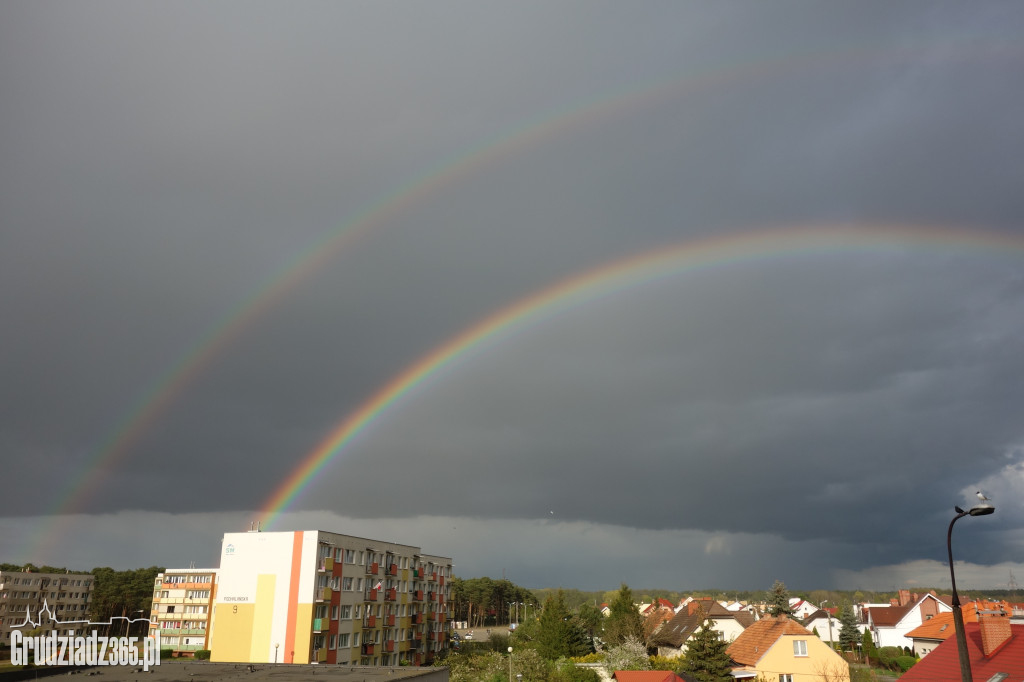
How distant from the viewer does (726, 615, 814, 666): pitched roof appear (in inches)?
2245

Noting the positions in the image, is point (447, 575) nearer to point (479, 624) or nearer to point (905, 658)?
point (905, 658)

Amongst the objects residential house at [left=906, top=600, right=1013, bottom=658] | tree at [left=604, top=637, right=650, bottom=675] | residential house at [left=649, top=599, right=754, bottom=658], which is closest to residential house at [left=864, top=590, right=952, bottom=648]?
residential house at [left=906, top=600, right=1013, bottom=658]

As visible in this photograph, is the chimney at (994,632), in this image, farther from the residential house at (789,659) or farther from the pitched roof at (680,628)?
the pitched roof at (680,628)

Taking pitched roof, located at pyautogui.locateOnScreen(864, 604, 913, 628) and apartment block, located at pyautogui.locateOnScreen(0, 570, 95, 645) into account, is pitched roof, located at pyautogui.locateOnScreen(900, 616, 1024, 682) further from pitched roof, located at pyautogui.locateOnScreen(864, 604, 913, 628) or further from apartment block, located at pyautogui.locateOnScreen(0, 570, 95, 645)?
apartment block, located at pyautogui.locateOnScreen(0, 570, 95, 645)

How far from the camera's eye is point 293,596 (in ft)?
216

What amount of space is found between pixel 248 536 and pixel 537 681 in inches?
1317

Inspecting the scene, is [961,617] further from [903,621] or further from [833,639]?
[833,639]

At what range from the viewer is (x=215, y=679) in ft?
106

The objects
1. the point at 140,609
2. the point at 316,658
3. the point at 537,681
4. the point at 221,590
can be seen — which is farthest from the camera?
the point at 140,609

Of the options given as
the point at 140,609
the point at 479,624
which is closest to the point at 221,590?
the point at 140,609

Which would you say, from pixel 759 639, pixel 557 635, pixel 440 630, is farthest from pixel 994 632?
pixel 440 630

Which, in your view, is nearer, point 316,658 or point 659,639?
point 316,658

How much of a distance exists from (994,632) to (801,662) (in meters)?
A: 25.4

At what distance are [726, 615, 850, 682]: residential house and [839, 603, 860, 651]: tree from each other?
53.8 m
